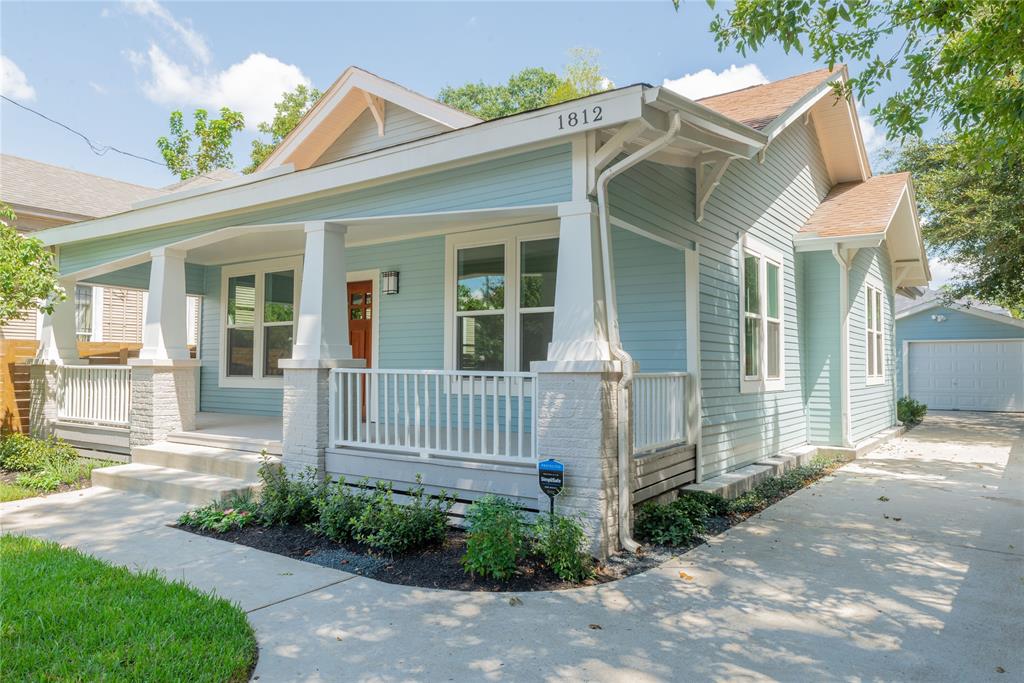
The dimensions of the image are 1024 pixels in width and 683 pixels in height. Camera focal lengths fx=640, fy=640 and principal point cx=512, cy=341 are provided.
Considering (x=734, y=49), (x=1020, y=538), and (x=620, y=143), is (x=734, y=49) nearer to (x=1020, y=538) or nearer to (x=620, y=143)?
(x=620, y=143)

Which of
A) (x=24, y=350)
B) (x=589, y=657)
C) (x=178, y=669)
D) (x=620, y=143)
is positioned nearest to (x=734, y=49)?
(x=620, y=143)

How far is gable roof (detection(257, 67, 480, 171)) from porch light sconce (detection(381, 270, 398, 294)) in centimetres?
198

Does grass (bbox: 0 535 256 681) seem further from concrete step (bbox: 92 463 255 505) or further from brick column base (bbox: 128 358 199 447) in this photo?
brick column base (bbox: 128 358 199 447)

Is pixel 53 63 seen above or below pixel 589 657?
above

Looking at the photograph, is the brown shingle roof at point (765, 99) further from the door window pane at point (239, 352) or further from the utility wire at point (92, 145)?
the utility wire at point (92, 145)

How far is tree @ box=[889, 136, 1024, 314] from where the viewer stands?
474 inches

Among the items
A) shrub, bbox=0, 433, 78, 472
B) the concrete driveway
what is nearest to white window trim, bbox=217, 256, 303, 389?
shrub, bbox=0, 433, 78, 472

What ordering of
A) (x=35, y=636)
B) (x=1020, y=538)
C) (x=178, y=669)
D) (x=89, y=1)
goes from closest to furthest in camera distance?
(x=178, y=669) < (x=35, y=636) < (x=1020, y=538) < (x=89, y=1)

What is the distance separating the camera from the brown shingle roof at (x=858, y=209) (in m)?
9.13

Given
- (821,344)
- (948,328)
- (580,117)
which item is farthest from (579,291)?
(948,328)

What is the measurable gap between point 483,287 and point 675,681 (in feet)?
16.6

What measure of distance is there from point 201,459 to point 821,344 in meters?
8.45

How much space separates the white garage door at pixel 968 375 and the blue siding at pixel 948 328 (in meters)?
0.22

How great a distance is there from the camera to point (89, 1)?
1120 centimetres
